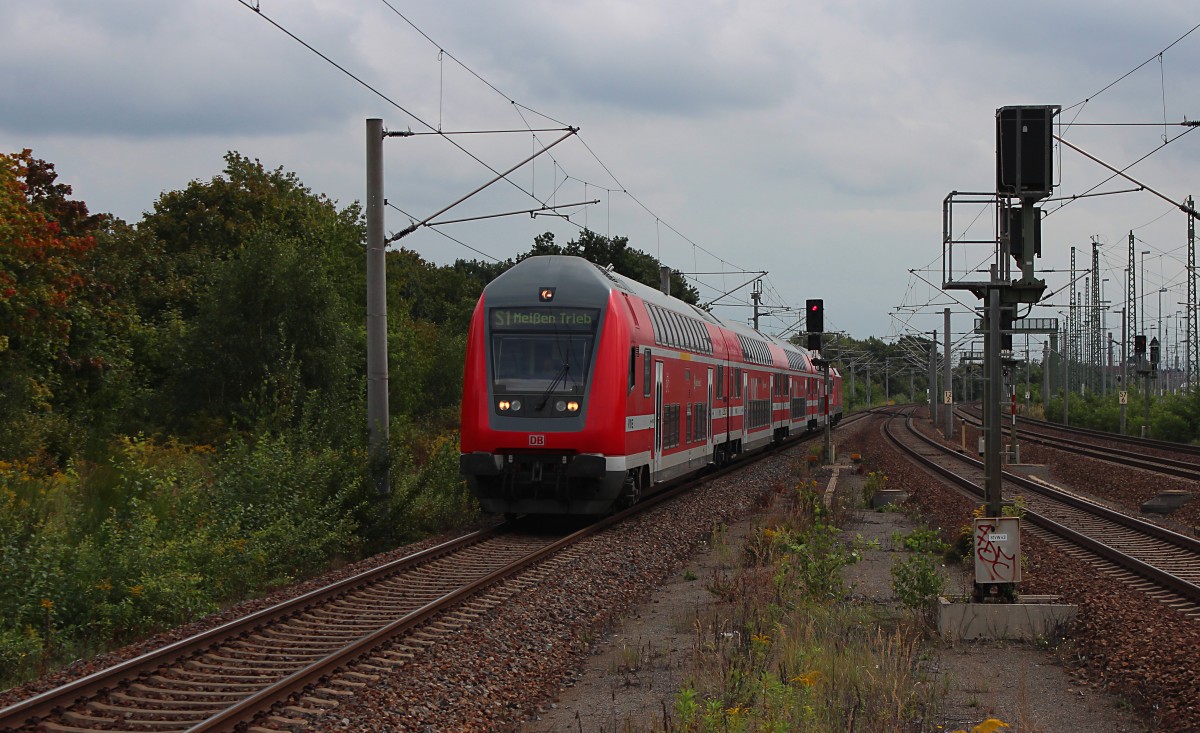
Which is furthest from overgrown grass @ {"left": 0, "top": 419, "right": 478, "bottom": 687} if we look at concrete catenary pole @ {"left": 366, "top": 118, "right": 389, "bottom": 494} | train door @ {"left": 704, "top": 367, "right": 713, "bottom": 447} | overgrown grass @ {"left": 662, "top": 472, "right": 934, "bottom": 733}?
train door @ {"left": 704, "top": 367, "right": 713, "bottom": 447}

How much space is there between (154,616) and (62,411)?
19.5 metres

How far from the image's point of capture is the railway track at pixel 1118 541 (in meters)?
12.7

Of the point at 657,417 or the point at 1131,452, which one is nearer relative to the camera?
the point at 657,417

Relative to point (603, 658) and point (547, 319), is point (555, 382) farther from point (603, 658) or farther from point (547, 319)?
point (603, 658)

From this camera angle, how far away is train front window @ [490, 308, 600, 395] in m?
16.9

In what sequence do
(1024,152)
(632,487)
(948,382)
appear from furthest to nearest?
(948,382) < (632,487) < (1024,152)

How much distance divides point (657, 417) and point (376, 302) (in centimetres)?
504

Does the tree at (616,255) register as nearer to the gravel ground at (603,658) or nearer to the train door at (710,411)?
the train door at (710,411)

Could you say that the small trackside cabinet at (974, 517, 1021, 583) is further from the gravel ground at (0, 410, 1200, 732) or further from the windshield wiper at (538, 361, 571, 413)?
the windshield wiper at (538, 361, 571, 413)

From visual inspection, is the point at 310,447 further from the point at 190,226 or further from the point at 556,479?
the point at 190,226

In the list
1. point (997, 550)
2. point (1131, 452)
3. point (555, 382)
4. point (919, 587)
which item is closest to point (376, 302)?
point (555, 382)

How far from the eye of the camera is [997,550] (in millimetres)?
10625

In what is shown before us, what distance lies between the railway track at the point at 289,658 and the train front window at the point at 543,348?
11.9ft

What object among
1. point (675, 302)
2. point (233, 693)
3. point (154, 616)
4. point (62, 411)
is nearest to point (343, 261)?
point (62, 411)
